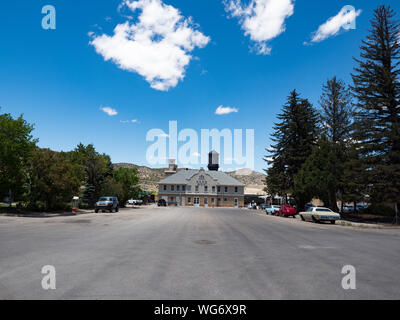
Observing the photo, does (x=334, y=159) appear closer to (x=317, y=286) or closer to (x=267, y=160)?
(x=267, y=160)

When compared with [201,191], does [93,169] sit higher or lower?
higher

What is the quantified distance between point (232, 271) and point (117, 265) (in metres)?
2.93

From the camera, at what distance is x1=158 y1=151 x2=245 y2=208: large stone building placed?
81.8 metres

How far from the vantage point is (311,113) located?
1861 inches

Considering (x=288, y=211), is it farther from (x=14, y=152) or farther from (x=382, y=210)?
(x=14, y=152)

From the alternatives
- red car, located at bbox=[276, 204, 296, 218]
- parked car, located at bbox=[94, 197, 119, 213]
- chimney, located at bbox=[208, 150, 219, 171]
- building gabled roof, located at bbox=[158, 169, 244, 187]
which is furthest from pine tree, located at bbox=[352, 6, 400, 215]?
chimney, located at bbox=[208, 150, 219, 171]

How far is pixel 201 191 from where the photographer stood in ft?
270

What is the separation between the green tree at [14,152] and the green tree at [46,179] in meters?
0.83

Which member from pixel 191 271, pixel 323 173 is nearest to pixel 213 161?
pixel 323 173

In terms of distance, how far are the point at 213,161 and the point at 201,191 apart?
63.3 feet

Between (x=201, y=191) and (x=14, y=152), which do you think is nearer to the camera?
(x=14, y=152)

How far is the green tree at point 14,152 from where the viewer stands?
2672 centimetres

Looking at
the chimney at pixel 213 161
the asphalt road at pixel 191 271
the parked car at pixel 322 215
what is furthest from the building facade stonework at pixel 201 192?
the asphalt road at pixel 191 271
